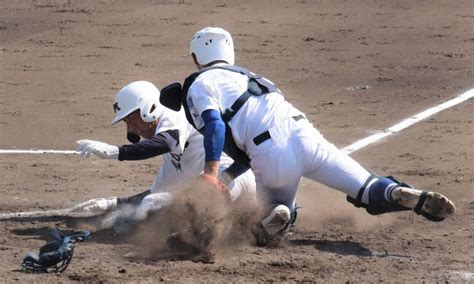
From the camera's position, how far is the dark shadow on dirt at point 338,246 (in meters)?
7.29

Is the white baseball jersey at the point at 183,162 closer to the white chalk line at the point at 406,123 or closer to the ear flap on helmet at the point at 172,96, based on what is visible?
the ear flap on helmet at the point at 172,96

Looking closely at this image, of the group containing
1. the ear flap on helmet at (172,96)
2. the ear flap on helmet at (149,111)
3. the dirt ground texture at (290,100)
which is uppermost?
the ear flap on helmet at (172,96)

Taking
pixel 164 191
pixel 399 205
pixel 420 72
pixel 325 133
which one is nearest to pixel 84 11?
pixel 420 72

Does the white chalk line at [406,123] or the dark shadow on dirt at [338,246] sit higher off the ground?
the dark shadow on dirt at [338,246]

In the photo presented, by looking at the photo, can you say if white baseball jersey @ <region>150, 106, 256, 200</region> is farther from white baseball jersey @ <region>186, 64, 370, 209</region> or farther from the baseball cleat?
the baseball cleat

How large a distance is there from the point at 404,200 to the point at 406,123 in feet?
13.2

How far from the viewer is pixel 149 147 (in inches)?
298

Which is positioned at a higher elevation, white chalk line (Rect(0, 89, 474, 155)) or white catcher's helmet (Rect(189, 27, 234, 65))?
white catcher's helmet (Rect(189, 27, 234, 65))

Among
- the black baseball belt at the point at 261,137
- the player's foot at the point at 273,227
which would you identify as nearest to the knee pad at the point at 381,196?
the player's foot at the point at 273,227

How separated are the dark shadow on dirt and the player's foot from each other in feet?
0.57

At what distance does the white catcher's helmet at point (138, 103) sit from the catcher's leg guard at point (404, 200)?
4.91 ft

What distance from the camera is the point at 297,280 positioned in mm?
6582

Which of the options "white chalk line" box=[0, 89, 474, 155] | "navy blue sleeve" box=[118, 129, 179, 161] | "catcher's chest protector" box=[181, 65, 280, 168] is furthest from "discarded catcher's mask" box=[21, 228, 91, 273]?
"white chalk line" box=[0, 89, 474, 155]

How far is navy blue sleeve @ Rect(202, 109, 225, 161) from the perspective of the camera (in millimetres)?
7020
